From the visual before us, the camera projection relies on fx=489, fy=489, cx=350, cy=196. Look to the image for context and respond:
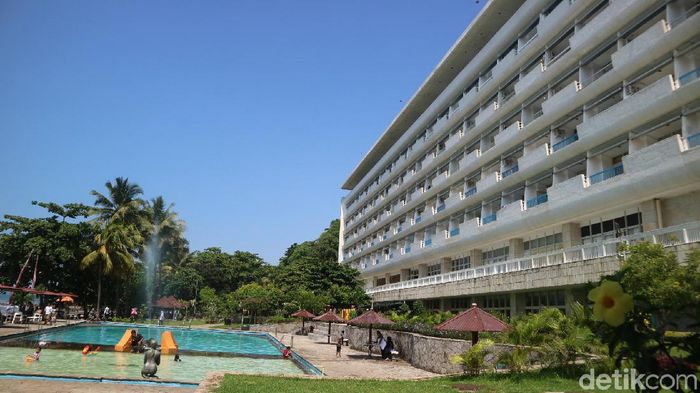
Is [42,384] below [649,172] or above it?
below

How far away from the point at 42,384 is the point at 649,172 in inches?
903

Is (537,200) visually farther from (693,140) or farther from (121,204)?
(121,204)

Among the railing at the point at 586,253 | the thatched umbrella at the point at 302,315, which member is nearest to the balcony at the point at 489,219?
the railing at the point at 586,253

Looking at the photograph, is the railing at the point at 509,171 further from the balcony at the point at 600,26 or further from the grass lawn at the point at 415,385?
the grass lawn at the point at 415,385

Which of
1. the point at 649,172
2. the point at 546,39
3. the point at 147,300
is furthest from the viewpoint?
the point at 147,300

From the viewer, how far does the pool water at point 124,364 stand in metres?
17.1

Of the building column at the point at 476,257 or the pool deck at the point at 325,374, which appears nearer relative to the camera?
the pool deck at the point at 325,374

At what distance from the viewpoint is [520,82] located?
3178 centimetres

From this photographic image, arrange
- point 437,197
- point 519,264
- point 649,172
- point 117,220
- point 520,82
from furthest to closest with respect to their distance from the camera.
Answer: point 117,220 → point 437,197 → point 520,82 → point 519,264 → point 649,172

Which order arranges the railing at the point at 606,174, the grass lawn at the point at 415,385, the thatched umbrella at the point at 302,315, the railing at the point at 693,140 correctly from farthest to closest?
the thatched umbrella at the point at 302,315 < the railing at the point at 606,174 < the railing at the point at 693,140 < the grass lawn at the point at 415,385

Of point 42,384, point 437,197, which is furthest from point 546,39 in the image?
point 42,384

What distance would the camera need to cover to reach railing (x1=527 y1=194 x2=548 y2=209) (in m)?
28.1

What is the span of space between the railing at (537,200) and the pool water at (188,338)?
56.6 feet

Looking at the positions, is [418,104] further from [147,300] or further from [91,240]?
[147,300]
